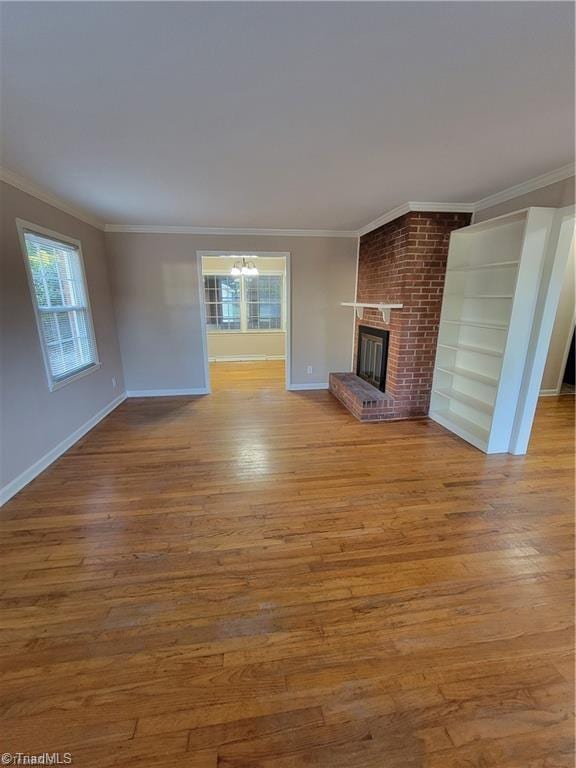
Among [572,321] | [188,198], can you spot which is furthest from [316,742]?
[572,321]

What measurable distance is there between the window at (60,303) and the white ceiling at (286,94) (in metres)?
0.61

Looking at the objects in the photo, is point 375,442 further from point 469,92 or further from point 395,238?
point 469,92

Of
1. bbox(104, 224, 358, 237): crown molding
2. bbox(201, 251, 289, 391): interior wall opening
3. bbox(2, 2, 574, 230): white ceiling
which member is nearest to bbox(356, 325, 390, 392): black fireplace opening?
bbox(104, 224, 358, 237): crown molding

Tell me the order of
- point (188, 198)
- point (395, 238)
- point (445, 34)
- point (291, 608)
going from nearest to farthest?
1. point (445, 34)
2. point (291, 608)
3. point (188, 198)
4. point (395, 238)

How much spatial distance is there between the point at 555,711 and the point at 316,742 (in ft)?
2.92

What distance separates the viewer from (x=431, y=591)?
63.1 inches

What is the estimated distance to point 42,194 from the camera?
2783 mm

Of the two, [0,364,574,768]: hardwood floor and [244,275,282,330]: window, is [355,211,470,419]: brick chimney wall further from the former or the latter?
[244,275,282,330]: window

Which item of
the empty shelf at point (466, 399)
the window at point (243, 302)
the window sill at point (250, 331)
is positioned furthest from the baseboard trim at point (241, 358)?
the empty shelf at point (466, 399)

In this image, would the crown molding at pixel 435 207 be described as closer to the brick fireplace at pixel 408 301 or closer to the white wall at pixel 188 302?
the brick fireplace at pixel 408 301

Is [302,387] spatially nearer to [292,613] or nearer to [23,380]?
[23,380]

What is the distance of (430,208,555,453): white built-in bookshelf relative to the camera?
2.59 metres

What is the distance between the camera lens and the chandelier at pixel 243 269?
6.30 metres

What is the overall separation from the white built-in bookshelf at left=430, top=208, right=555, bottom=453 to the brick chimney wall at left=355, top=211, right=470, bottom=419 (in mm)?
118
